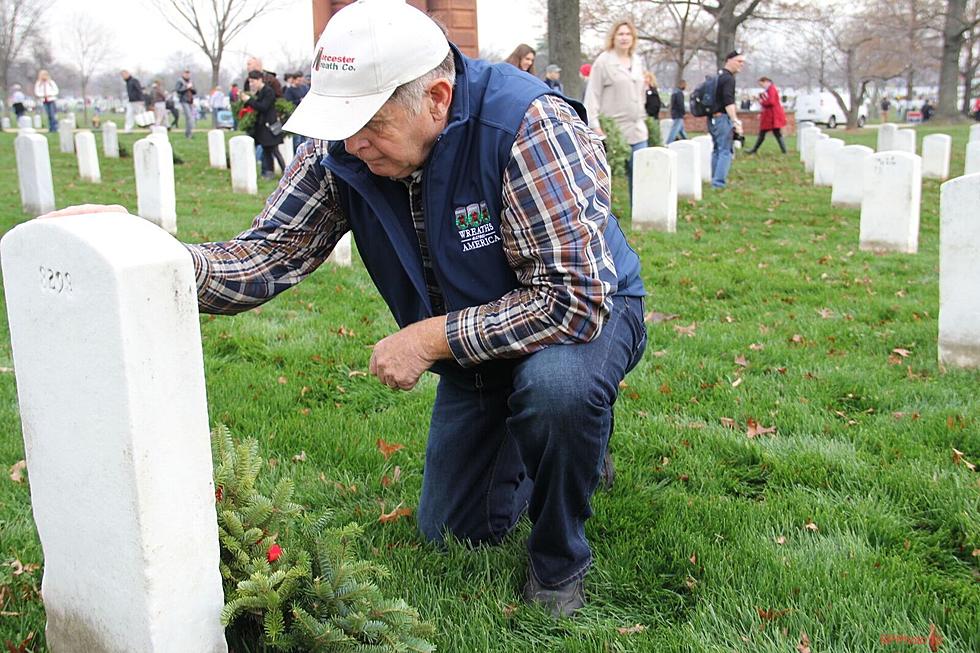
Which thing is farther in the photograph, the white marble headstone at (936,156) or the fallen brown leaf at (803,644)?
the white marble headstone at (936,156)

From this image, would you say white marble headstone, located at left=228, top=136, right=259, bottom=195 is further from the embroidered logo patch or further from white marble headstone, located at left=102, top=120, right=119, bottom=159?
the embroidered logo patch

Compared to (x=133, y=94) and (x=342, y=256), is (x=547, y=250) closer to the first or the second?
(x=342, y=256)

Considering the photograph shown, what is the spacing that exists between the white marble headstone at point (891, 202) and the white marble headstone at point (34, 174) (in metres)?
9.11

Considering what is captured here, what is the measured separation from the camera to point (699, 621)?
2.64 m

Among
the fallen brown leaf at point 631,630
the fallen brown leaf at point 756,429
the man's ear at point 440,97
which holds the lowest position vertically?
the fallen brown leaf at point 631,630

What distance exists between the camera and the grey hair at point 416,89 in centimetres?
249

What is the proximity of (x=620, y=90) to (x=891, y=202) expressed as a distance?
11.8 feet

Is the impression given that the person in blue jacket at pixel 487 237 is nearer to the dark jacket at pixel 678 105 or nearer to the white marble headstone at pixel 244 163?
the white marble headstone at pixel 244 163

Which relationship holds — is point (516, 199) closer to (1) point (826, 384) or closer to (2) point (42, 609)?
(2) point (42, 609)

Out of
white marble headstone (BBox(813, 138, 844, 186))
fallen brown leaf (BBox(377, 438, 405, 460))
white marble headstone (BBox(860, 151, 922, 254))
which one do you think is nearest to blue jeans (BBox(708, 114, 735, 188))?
white marble headstone (BBox(813, 138, 844, 186))

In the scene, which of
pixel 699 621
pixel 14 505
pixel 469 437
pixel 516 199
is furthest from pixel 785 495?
pixel 14 505

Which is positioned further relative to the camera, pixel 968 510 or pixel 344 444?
pixel 344 444

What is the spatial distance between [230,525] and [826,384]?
3352 millimetres

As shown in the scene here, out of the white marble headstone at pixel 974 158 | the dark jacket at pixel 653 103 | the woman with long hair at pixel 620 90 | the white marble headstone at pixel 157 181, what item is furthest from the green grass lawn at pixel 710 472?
the dark jacket at pixel 653 103
